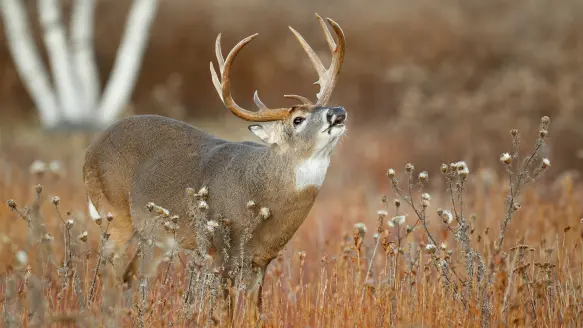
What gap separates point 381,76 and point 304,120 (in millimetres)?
12195

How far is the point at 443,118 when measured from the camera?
45.0 ft

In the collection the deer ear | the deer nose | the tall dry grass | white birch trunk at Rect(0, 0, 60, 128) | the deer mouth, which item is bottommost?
the tall dry grass

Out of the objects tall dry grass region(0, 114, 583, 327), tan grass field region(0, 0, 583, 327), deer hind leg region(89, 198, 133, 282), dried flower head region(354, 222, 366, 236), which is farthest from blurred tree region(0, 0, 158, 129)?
dried flower head region(354, 222, 366, 236)

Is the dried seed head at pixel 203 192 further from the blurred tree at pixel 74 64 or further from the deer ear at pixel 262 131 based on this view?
the blurred tree at pixel 74 64

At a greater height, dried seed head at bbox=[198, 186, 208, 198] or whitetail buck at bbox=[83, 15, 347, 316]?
whitetail buck at bbox=[83, 15, 347, 316]

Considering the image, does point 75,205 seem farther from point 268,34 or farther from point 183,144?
point 268,34

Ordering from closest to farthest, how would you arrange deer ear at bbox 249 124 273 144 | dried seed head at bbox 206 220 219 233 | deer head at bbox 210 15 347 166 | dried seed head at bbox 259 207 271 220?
dried seed head at bbox 206 220 219 233 < dried seed head at bbox 259 207 271 220 < deer head at bbox 210 15 347 166 < deer ear at bbox 249 124 273 144

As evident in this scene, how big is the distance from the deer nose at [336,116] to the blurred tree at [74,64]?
11.4 metres

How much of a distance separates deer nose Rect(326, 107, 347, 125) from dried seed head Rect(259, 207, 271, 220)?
0.62m

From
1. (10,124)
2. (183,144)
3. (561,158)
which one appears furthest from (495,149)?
(10,124)

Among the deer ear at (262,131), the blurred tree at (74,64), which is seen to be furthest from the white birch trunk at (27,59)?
the deer ear at (262,131)

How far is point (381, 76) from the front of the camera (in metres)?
17.6

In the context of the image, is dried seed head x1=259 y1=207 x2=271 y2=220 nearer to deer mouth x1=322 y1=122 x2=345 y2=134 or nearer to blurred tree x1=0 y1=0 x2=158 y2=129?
deer mouth x1=322 y1=122 x2=345 y2=134

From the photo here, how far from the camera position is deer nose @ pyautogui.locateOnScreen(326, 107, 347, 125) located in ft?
17.4
